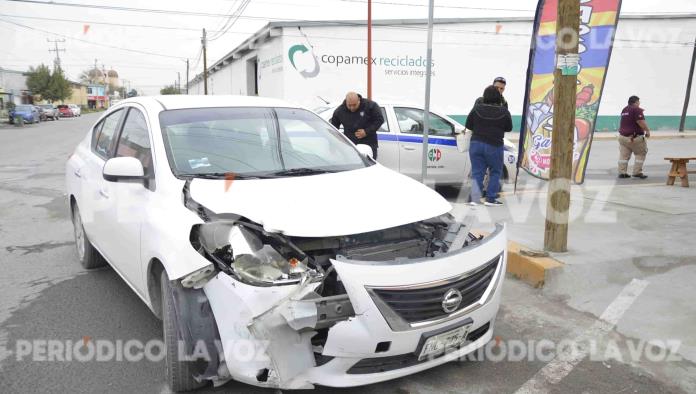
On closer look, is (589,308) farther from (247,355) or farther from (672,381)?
(247,355)

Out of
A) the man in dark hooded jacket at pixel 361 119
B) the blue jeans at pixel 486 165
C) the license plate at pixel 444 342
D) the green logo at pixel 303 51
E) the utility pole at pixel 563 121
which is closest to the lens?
the license plate at pixel 444 342

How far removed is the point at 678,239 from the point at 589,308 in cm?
208

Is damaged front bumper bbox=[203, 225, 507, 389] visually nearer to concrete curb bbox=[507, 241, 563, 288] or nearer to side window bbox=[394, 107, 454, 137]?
concrete curb bbox=[507, 241, 563, 288]

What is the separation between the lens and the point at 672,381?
2955 mm

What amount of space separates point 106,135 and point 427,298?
342cm

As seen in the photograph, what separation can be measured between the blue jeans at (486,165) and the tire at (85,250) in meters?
4.85

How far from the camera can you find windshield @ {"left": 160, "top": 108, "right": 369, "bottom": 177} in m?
3.49

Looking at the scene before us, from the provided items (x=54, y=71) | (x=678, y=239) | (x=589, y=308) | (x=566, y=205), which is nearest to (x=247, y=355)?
(x=589, y=308)

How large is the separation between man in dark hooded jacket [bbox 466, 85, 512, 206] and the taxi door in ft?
3.12

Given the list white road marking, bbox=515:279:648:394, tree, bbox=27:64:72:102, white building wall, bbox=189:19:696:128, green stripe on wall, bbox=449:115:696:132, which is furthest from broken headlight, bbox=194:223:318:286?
tree, bbox=27:64:72:102

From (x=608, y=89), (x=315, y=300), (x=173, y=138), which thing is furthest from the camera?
(x=608, y=89)

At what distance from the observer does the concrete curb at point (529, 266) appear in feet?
14.5

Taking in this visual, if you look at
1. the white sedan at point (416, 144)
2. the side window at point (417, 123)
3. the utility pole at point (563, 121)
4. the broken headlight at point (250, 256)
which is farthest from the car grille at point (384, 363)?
the side window at point (417, 123)

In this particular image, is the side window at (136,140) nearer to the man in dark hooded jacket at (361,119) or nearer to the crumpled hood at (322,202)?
the crumpled hood at (322,202)
